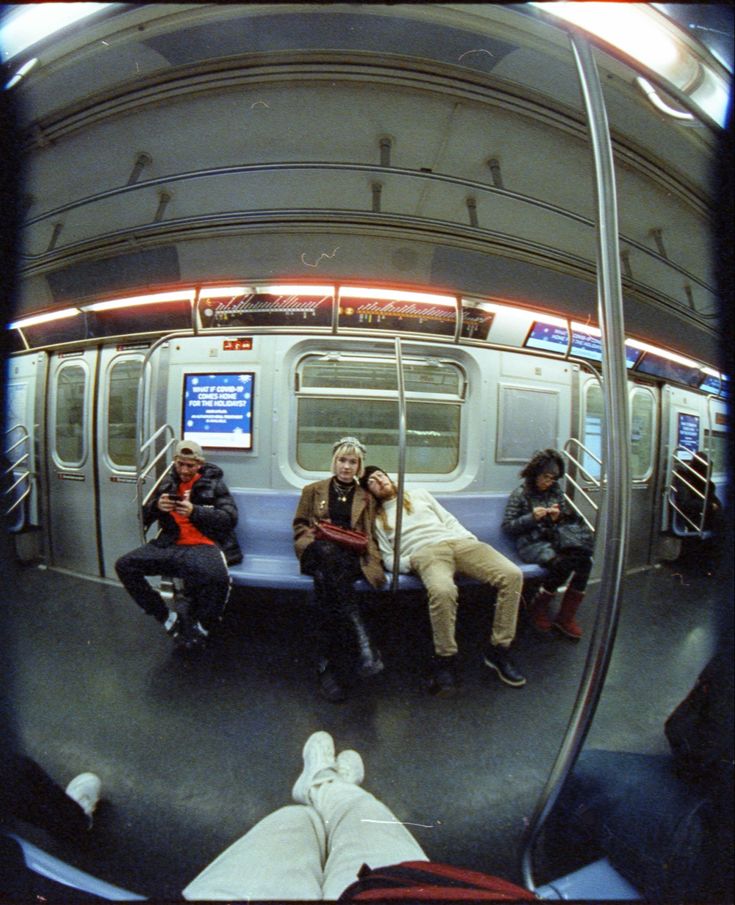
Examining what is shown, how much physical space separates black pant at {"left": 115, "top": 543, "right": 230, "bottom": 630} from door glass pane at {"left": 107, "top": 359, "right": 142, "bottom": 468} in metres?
0.19

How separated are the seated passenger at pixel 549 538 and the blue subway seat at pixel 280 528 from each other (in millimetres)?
21

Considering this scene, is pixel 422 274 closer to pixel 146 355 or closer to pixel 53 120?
pixel 146 355

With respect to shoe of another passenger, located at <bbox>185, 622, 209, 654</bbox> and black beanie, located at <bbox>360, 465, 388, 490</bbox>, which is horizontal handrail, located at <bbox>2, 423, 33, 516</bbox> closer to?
shoe of another passenger, located at <bbox>185, 622, 209, 654</bbox>

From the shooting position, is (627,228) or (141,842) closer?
(141,842)

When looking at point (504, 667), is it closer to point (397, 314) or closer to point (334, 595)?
point (334, 595)

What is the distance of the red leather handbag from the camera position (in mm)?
624

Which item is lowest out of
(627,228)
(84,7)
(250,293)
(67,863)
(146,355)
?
(67,863)

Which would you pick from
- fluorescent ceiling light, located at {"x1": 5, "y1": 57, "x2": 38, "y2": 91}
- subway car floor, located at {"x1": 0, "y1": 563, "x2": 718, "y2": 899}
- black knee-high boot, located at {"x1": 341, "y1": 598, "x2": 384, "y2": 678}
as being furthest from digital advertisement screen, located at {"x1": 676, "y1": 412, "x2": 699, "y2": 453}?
fluorescent ceiling light, located at {"x1": 5, "y1": 57, "x2": 38, "y2": 91}

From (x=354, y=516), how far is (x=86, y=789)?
652 mm

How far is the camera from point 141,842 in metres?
0.60

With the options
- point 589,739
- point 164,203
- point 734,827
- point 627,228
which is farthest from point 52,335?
point 734,827

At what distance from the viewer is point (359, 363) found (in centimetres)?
63

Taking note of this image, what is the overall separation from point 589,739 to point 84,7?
1.61 m

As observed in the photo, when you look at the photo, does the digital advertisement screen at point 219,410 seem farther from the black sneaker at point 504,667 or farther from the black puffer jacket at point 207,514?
the black sneaker at point 504,667
